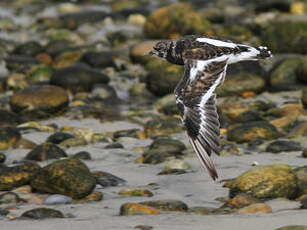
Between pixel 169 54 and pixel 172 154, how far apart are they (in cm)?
99

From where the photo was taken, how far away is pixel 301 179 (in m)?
5.07

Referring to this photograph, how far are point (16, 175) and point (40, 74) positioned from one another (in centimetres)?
462

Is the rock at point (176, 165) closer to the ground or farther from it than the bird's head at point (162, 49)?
closer to the ground

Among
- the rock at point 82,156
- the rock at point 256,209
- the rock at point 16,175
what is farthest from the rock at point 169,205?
the rock at point 82,156

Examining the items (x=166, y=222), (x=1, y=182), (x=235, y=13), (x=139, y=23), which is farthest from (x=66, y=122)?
(x=235, y=13)

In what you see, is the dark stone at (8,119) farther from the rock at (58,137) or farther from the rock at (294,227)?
the rock at (294,227)

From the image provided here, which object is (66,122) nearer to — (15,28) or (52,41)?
(52,41)

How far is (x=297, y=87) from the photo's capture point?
894 cm

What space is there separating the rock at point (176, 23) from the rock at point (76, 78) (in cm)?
313

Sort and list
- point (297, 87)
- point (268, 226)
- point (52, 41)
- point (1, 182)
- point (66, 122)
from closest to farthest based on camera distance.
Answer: point (268, 226) → point (1, 182) → point (66, 122) → point (297, 87) → point (52, 41)

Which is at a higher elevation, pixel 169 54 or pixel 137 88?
pixel 169 54

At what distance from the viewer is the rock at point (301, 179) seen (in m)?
4.94

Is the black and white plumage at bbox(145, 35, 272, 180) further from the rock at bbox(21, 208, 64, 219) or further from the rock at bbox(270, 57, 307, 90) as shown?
the rock at bbox(270, 57, 307, 90)

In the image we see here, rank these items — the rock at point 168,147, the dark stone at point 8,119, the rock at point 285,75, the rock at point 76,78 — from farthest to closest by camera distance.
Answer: the rock at point 76,78, the rock at point 285,75, the dark stone at point 8,119, the rock at point 168,147
